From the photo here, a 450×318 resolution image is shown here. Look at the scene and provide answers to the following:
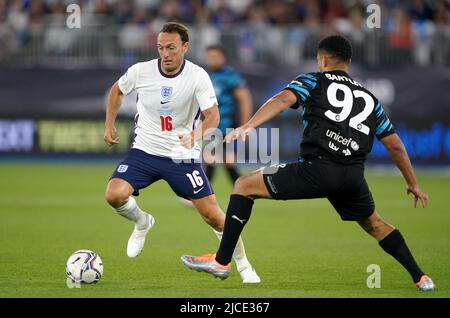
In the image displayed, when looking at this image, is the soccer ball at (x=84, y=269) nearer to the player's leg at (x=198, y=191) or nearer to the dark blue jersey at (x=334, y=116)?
the player's leg at (x=198, y=191)

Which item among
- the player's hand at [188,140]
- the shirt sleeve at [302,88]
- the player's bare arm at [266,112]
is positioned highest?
the shirt sleeve at [302,88]

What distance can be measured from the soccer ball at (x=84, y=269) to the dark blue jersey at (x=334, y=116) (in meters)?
2.15

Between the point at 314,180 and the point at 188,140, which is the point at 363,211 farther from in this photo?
the point at 188,140

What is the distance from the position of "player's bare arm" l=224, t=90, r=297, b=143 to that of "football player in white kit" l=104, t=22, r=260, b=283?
1293 mm

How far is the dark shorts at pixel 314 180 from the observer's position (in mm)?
7961

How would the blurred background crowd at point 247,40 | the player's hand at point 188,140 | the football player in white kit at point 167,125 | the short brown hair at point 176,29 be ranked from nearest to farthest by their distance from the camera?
1. the player's hand at point 188,140
2. the football player in white kit at point 167,125
3. the short brown hair at point 176,29
4. the blurred background crowd at point 247,40

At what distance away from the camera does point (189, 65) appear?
30.9ft

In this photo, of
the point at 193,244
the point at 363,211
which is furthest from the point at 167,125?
the point at 193,244

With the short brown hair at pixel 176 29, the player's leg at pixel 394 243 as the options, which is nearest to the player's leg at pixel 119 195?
the short brown hair at pixel 176 29

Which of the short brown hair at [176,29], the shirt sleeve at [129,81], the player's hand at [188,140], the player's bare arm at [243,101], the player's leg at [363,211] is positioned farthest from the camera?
the player's bare arm at [243,101]

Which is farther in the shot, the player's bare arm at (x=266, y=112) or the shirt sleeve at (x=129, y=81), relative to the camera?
the shirt sleeve at (x=129, y=81)

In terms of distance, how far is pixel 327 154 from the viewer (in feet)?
26.3

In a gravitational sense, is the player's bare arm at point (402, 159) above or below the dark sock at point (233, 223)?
above

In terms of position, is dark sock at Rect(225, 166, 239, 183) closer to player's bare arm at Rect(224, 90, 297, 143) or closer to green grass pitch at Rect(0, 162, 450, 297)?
green grass pitch at Rect(0, 162, 450, 297)
